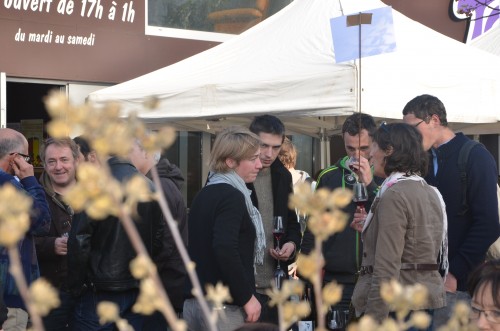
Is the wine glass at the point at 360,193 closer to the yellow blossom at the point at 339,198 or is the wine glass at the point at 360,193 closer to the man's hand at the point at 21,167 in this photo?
the man's hand at the point at 21,167

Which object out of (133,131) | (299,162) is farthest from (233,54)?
(133,131)

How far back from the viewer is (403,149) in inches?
144

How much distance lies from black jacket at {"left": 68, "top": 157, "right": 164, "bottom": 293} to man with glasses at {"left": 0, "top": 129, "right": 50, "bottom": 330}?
0.80 ft

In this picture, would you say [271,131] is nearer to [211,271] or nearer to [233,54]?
[211,271]

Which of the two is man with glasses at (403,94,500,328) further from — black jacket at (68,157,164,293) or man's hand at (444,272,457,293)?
black jacket at (68,157,164,293)

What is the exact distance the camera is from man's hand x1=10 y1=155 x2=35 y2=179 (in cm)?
424

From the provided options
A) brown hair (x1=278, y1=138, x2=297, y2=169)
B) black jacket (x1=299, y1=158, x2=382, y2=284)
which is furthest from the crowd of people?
brown hair (x1=278, y1=138, x2=297, y2=169)

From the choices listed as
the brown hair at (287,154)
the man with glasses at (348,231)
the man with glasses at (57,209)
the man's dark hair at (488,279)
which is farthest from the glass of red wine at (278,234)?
the man's dark hair at (488,279)

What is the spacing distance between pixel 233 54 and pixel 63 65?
7.22ft

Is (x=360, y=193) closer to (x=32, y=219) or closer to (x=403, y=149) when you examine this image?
(x=403, y=149)

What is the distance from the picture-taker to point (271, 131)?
4.95 metres

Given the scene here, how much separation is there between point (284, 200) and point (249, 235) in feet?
2.97

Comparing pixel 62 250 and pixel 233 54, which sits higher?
pixel 233 54

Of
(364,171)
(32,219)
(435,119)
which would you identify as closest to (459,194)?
(435,119)
